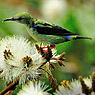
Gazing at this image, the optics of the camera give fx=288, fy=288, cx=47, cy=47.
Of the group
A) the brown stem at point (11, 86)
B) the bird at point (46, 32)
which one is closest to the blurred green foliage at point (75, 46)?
the bird at point (46, 32)

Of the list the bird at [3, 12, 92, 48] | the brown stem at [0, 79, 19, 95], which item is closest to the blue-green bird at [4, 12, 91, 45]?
the bird at [3, 12, 92, 48]

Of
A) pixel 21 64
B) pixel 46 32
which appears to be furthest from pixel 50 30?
pixel 21 64

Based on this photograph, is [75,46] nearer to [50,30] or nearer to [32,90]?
[50,30]

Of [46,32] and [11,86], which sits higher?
[46,32]

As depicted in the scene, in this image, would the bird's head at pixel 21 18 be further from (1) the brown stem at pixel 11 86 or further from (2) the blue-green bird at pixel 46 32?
(1) the brown stem at pixel 11 86

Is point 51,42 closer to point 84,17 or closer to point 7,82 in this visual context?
point 7,82

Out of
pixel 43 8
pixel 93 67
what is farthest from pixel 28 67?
pixel 43 8

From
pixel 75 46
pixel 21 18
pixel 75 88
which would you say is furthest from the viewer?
pixel 75 46

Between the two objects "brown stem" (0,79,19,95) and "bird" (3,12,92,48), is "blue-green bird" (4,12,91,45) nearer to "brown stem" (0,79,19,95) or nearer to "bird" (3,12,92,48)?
"bird" (3,12,92,48)
